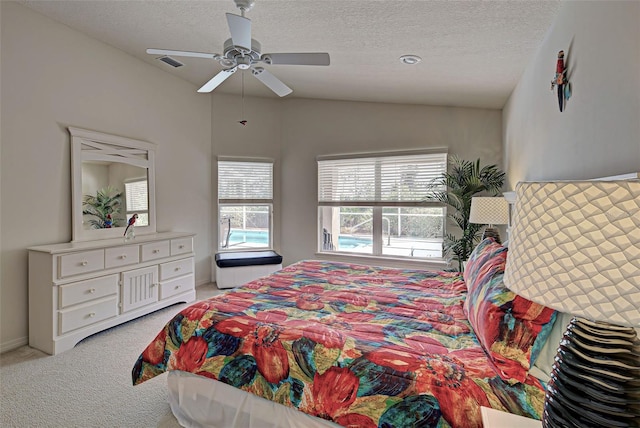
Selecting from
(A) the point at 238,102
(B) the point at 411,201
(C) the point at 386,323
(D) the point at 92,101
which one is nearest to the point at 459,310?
(C) the point at 386,323

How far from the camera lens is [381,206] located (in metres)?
4.65

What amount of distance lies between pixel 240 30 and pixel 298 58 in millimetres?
494

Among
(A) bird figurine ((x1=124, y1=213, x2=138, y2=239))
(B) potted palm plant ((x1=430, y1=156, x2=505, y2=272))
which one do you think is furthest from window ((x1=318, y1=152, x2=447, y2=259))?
(A) bird figurine ((x1=124, y1=213, x2=138, y2=239))

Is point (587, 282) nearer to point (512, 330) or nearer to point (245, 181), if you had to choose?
point (512, 330)

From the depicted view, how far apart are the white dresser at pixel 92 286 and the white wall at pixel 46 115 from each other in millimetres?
173

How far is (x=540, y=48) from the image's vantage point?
7.78 feet

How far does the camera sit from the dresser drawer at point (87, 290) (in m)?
2.73

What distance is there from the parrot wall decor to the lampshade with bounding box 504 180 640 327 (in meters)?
1.55

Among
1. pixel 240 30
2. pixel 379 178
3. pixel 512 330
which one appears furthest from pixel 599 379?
pixel 379 178

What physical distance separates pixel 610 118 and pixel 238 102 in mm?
4681

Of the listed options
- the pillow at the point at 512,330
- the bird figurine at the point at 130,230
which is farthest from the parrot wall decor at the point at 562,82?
the bird figurine at the point at 130,230

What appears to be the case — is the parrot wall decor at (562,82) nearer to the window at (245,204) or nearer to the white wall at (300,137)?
the white wall at (300,137)

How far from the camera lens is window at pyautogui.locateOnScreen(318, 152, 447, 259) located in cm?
439

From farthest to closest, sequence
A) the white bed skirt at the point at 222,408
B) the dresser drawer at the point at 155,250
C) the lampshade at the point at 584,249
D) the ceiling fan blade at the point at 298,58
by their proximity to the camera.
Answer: the dresser drawer at the point at 155,250, the ceiling fan blade at the point at 298,58, the white bed skirt at the point at 222,408, the lampshade at the point at 584,249
